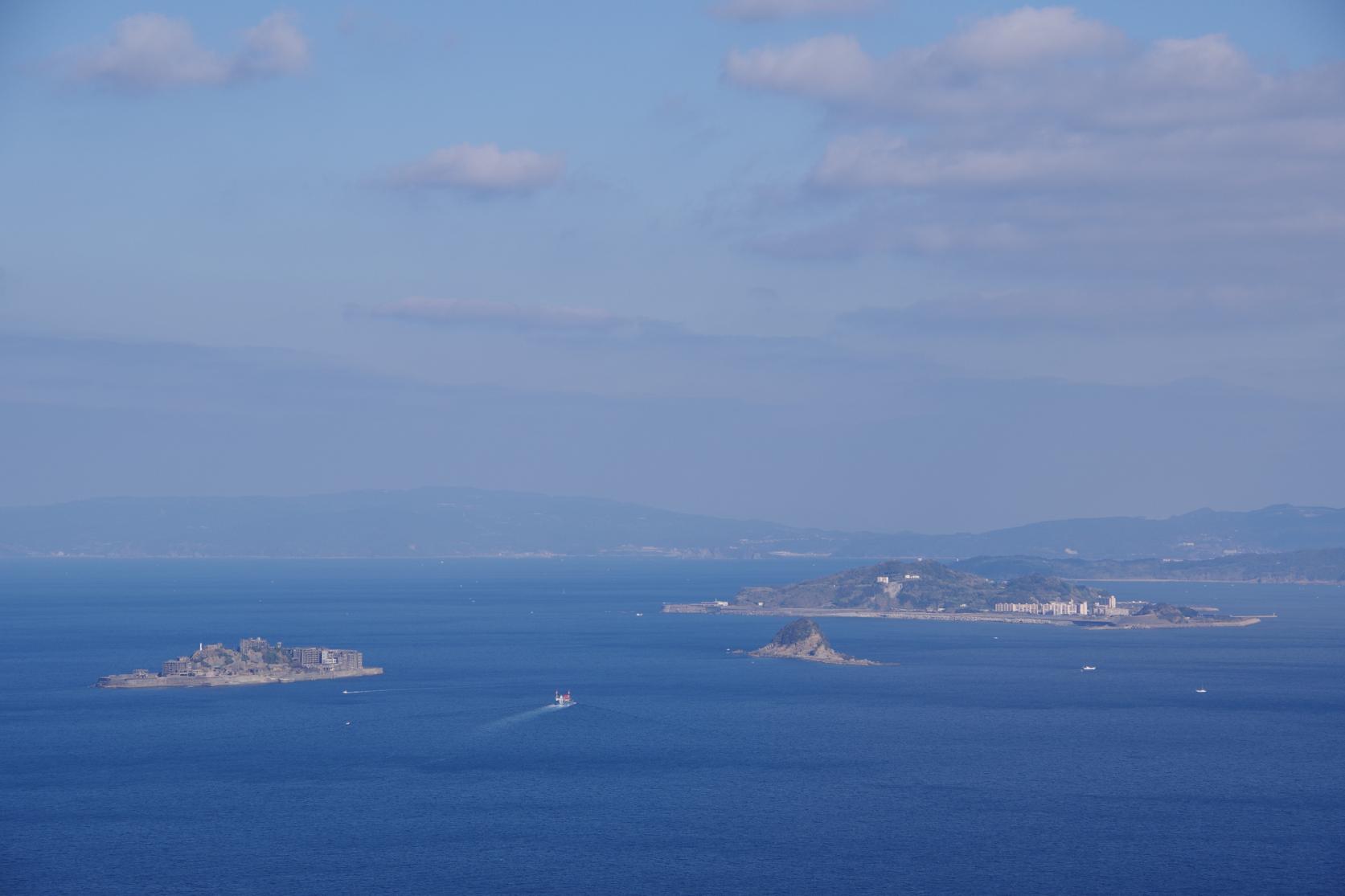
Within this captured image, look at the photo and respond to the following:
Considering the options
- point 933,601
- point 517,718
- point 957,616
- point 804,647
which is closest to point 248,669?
point 517,718

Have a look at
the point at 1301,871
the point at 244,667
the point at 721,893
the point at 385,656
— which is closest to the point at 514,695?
the point at 244,667

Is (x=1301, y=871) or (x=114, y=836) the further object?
(x=114, y=836)

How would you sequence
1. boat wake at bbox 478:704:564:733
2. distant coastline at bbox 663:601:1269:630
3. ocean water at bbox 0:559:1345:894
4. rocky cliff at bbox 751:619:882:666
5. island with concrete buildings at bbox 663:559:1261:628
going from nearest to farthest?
ocean water at bbox 0:559:1345:894
boat wake at bbox 478:704:564:733
rocky cliff at bbox 751:619:882:666
distant coastline at bbox 663:601:1269:630
island with concrete buildings at bbox 663:559:1261:628

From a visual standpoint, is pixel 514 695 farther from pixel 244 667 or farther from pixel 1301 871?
pixel 1301 871

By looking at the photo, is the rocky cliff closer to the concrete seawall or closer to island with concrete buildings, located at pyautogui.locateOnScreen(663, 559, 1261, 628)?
the concrete seawall

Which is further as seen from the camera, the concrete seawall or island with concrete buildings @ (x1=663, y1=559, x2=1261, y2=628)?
island with concrete buildings @ (x1=663, y1=559, x2=1261, y2=628)

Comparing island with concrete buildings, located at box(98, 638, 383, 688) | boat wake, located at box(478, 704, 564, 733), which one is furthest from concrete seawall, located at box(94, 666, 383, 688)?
boat wake, located at box(478, 704, 564, 733)

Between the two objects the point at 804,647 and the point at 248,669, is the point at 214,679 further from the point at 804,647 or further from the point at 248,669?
the point at 804,647
